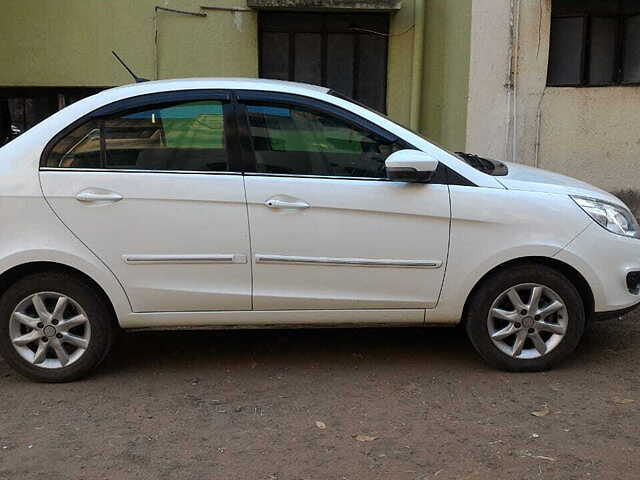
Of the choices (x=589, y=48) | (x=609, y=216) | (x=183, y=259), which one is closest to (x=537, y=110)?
(x=589, y=48)

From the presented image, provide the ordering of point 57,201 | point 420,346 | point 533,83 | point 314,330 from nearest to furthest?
point 57,201 < point 420,346 < point 314,330 < point 533,83

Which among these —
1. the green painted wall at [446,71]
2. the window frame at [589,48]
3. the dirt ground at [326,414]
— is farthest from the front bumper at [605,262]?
the window frame at [589,48]

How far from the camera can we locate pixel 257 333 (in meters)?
5.18

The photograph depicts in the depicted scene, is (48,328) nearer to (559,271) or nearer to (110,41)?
(559,271)

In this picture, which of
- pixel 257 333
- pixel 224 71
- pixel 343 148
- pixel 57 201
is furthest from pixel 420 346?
pixel 224 71

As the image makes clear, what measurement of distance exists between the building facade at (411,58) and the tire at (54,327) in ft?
19.6

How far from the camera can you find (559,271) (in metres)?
4.29

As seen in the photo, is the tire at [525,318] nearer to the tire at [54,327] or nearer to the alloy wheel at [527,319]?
the alloy wheel at [527,319]

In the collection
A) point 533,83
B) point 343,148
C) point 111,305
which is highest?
point 533,83

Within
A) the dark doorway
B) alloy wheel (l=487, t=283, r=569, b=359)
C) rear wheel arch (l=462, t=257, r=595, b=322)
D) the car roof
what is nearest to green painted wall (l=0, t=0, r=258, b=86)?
Answer: the dark doorway

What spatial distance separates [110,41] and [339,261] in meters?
7.04

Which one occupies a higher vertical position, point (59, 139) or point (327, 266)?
point (59, 139)

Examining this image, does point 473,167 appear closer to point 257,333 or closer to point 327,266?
point 327,266

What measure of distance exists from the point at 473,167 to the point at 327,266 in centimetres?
109
